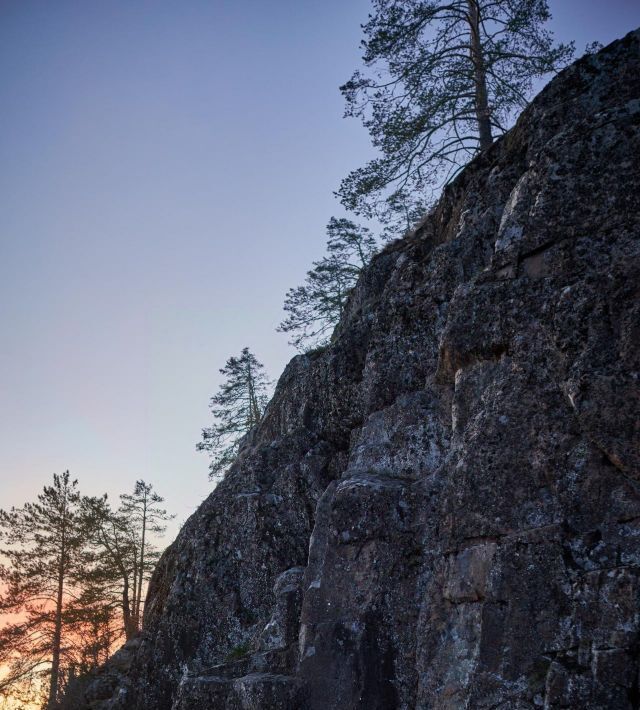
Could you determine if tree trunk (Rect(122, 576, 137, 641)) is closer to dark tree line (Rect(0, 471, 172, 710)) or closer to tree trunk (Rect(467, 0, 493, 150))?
dark tree line (Rect(0, 471, 172, 710))

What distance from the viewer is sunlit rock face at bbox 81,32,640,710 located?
7.02 metres

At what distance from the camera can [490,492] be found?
8117 millimetres

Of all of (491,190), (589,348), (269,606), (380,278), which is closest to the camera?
(589,348)

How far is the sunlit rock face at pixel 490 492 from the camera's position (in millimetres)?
7020

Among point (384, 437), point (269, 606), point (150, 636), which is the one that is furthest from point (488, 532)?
point (150, 636)

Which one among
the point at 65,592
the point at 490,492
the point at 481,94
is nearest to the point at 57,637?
the point at 65,592

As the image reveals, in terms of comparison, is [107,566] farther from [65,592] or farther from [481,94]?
[481,94]

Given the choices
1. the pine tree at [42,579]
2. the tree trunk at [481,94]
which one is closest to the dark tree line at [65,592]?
the pine tree at [42,579]

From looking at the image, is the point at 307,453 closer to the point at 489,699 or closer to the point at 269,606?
the point at 269,606

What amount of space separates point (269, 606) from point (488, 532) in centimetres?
740

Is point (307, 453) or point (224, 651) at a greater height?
point (307, 453)

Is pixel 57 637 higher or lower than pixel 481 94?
lower

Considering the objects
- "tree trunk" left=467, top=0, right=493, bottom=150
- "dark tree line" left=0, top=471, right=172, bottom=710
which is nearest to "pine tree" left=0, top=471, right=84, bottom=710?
"dark tree line" left=0, top=471, right=172, bottom=710

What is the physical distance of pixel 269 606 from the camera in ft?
45.8
